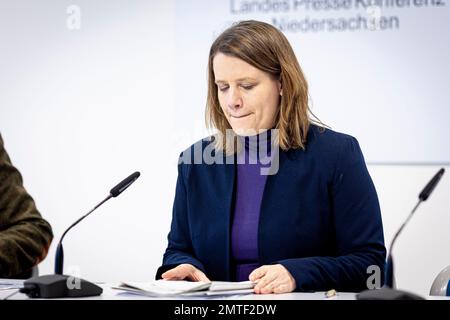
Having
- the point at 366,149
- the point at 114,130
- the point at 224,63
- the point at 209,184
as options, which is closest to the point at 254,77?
the point at 224,63

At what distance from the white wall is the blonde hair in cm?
143

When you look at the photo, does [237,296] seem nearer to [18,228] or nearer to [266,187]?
[266,187]

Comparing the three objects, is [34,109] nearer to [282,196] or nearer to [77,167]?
[77,167]

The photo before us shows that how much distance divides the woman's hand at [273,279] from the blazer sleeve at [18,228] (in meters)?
0.77

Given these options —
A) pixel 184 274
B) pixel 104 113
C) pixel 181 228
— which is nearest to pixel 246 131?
pixel 181 228

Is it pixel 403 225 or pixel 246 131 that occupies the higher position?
pixel 246 131

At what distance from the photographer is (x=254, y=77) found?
6.96 feet

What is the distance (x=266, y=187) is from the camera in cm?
211

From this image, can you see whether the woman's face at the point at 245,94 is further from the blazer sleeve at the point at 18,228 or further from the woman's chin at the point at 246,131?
the blazer sleeve at the point at 18,228

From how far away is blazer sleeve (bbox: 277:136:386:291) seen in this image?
75.2 inches

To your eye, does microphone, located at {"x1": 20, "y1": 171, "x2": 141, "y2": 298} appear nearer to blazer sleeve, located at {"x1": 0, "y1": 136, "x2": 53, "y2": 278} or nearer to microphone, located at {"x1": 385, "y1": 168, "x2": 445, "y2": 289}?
blazer sleeve, located at {"x1": 0, "y1": 136, "x2": 53, "y2": 278}

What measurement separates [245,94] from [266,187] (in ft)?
0.93

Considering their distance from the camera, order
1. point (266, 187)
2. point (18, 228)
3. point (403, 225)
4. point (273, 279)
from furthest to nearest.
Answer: point (18, 228) < point (266, 187) < point (273, 279) < point (403, 225)

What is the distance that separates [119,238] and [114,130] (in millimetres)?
571
